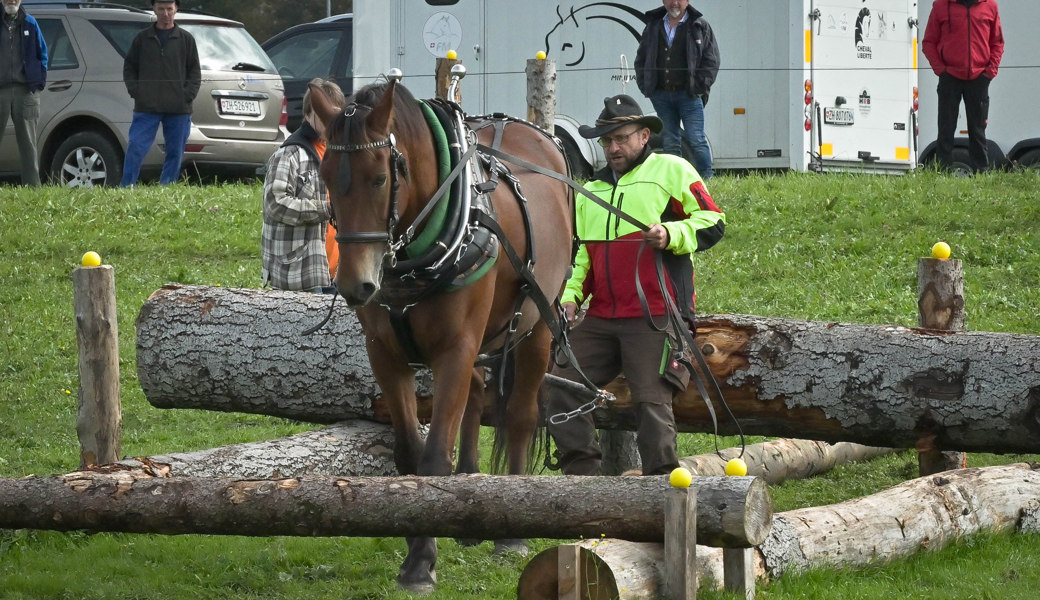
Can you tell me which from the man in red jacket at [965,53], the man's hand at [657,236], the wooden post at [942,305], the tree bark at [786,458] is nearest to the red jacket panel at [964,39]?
the man in red jacket at [965,53]

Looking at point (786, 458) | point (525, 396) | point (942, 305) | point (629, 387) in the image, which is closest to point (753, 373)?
point (629, 387)

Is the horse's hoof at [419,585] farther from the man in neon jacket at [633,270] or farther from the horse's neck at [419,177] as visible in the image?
the horse's neck at [419,177]

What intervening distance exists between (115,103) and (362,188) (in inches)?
378

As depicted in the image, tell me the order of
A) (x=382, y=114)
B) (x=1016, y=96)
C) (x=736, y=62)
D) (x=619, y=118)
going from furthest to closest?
(x=1016, y=96) < (x=736, y=62) < (x=619, y=118) < (x=382, y=114)

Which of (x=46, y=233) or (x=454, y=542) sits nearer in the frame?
(x=454, y=542)

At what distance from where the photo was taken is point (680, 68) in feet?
36.6

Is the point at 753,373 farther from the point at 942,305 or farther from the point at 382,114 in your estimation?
the point at 382,114

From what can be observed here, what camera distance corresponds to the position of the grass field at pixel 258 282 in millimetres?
4887

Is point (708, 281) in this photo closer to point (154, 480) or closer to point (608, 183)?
point (608, 183)

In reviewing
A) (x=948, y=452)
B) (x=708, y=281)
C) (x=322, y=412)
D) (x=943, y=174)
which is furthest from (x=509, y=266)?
(x=943, y=174)

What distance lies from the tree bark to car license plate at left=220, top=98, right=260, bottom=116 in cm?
833

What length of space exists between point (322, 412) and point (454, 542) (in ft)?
3.99

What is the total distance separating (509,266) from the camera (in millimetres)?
5043

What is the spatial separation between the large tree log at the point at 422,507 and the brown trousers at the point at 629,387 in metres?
1.17
